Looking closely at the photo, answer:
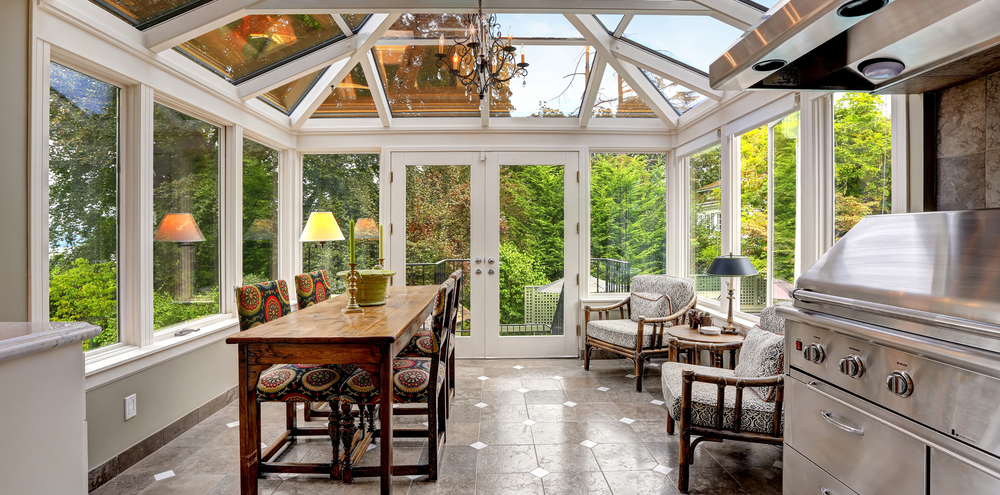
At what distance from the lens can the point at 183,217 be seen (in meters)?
2.94

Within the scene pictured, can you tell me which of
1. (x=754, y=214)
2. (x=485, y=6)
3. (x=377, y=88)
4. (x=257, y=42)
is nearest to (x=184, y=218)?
(x=257, y=42)

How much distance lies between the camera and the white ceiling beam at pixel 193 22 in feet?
8.40

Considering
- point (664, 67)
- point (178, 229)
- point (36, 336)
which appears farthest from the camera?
point (664, 67)

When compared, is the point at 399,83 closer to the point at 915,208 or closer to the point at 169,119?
the point at 169,119

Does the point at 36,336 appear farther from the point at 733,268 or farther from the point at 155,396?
the point at 733,268

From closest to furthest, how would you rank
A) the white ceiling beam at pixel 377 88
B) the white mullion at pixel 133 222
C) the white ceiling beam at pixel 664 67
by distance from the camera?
the white mullion at pixel 133 222
the white ceiling beam at pixel 664 67
the white ceiling beam at pixel 377 88

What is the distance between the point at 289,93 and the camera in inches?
161

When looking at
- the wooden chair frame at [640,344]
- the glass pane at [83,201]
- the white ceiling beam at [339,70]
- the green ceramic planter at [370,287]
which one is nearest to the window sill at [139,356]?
the glass pane at [83,201]

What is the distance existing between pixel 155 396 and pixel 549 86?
3878 millimetres

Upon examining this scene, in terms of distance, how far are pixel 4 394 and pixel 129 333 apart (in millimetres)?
2006

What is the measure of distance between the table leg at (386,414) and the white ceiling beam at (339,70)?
2389 mm

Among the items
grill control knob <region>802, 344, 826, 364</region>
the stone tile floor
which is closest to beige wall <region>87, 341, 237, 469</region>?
the stone tile floor

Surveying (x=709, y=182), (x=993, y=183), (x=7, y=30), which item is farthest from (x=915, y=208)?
(x=7, y=30)

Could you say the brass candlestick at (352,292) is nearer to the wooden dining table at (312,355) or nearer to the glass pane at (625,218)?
the wooden dining table at (312,355)
